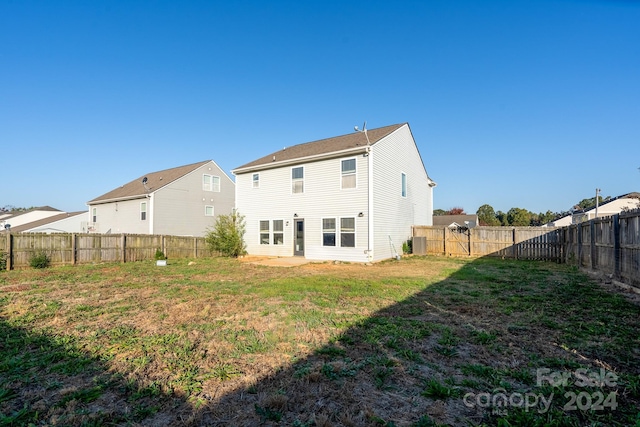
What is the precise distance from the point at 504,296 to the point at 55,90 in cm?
1793

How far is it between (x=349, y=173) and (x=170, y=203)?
14.4 m

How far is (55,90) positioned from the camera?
1253 cm

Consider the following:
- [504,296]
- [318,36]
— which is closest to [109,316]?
[504,296]

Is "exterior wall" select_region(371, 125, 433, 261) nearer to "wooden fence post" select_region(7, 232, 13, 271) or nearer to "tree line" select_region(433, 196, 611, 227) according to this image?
"wooden fence post" select_region(7, 232, 13, 271)

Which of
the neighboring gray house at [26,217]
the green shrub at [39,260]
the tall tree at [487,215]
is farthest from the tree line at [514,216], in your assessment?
the neighboring gray house at [26,217]

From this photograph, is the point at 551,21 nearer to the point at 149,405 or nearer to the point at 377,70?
the point at 377,70

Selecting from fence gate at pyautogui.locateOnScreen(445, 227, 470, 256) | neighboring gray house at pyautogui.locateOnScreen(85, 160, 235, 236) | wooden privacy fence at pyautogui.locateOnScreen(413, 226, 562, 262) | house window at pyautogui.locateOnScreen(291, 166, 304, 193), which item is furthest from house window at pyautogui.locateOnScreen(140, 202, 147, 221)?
fence gate at pyautogui.locateOnScreen(445, 227, 470, 256)

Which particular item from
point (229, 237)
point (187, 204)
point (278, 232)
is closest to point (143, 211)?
point (187, 204)

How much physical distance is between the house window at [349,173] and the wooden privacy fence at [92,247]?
31.1 feet

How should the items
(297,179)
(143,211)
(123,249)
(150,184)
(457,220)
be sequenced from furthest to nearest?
1. (457,220)
2. (150,184)
3. (143,211)
4. (297,179)
5. (123,249)

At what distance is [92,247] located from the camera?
13.4 m

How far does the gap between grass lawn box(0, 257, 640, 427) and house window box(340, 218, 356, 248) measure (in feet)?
22.0

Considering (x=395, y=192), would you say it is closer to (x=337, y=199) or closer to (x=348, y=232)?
(x=337, y=199)

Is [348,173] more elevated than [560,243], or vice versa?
[348,173]
